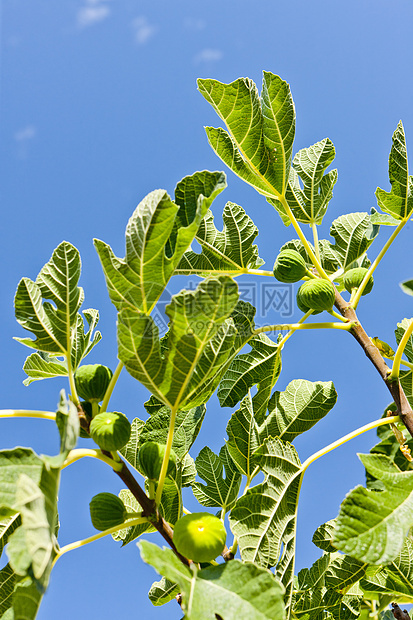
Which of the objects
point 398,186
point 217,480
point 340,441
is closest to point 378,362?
point 340,441

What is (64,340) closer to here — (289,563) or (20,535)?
(20,535)

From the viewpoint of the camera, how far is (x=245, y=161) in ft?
7.13

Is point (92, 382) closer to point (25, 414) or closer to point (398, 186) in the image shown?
point (25, 414)

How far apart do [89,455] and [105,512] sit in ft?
0.62

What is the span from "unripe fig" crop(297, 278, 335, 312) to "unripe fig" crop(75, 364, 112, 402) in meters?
0.80

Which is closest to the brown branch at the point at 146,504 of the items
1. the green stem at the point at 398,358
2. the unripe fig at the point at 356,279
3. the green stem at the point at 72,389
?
the green stem at the point at 72,389

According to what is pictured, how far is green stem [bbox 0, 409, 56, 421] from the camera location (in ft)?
4.89

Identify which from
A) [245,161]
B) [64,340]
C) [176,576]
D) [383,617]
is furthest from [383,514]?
[383,617]

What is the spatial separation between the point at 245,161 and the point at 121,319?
1.07m

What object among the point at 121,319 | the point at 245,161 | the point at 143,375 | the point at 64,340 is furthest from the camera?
the point at 245,161

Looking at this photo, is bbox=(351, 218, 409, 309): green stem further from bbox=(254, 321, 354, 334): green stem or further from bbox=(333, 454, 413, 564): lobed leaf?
bbox=(333, 454, 413, 564): lobed leaf

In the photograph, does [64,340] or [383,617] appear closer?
[64,340]

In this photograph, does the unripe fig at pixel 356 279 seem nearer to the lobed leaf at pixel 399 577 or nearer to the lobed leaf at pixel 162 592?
the lobed leaf at pixel 399 577

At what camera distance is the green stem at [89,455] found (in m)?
1.43
